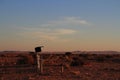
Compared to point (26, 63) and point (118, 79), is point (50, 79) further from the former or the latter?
point (26, 63)

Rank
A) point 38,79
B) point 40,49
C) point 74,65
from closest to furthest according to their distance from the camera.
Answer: point 38,79 → point 40,49 → point 74,65

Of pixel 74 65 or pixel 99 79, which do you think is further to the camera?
pixel 74 65

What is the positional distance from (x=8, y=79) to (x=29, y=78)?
1434mm

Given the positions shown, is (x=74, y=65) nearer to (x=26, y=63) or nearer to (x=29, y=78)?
(x=26, y=63)

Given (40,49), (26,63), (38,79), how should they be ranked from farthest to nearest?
(26,63), (40,49), (38,79)

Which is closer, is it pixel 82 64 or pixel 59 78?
pixel 59 78

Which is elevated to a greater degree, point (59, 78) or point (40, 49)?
point (40, 49)

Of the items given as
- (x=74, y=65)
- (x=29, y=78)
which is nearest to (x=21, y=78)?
(x=29, y=78)

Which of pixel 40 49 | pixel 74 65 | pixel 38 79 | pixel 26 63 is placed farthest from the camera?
pixel 26 63

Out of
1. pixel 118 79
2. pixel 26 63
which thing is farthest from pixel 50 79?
pixel 26 63

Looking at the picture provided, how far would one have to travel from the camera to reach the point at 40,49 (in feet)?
84.5

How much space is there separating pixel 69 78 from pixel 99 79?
2.06 metres

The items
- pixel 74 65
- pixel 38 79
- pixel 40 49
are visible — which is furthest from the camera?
pixel 74 65

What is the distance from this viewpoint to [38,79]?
22188 mm
